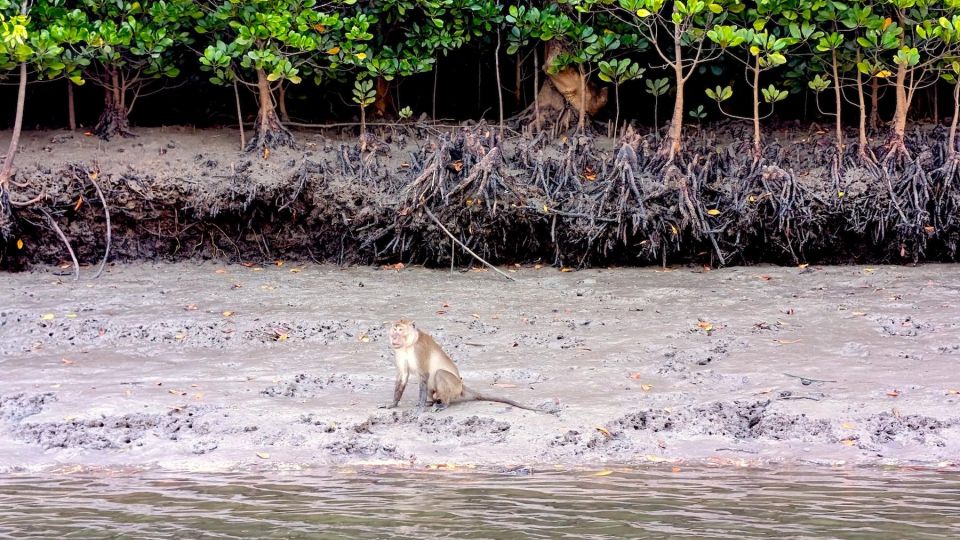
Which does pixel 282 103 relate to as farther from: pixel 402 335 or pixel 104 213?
pixel 402 335

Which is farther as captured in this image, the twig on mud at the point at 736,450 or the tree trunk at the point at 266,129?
the tree trunk at the point at 266,129

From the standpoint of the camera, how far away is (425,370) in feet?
23.4

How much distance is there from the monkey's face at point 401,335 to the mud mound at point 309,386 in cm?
78

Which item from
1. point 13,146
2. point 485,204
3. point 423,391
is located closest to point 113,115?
point 13,146

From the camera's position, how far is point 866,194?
10.7m

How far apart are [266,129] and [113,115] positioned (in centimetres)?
174

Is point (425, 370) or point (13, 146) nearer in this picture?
point (425, 370)

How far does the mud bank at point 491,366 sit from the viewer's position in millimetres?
6684

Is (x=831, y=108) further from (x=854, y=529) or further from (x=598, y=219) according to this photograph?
(x=854, y=529)

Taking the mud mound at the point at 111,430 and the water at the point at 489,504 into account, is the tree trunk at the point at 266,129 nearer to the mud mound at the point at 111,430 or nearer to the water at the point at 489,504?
the mud mound at the point at 111,430

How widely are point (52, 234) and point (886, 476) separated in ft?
27.2

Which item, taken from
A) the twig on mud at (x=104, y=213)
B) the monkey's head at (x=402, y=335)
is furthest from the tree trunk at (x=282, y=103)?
the monkey's head at (x=402, y=335)

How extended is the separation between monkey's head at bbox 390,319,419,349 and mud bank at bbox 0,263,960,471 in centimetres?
46

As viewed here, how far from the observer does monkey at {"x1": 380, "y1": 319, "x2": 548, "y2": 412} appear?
7.05 metres
